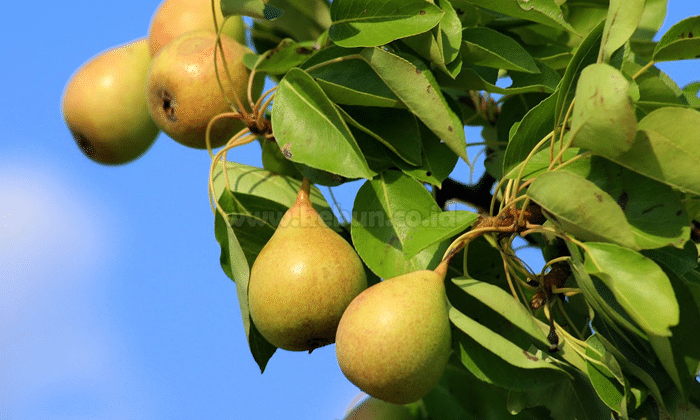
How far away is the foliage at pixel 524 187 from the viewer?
1.28 metres

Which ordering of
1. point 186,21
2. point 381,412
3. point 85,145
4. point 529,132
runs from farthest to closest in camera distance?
1. point 85,145
2. point 381,412
3. point 186,21
4. point 529,132

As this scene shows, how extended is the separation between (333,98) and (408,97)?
175 mm

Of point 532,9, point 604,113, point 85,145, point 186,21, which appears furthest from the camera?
point 85,145

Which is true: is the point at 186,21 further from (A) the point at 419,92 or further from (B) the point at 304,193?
(A) the point at 419,92

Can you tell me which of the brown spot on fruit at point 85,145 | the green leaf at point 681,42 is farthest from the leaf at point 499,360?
the brown spot on fruit at point 85,145

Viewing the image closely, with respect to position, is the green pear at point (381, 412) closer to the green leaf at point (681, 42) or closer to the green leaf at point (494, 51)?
the green leaf at point (494, 51)

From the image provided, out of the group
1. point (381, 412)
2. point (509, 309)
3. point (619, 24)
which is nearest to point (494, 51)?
point (619, 24)

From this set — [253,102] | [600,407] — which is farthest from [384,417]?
[253,102]

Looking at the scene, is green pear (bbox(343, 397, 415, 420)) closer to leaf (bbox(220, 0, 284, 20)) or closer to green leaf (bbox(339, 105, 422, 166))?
green leaf (bbox(339, 105, 422, 166))

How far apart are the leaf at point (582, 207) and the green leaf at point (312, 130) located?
353mm

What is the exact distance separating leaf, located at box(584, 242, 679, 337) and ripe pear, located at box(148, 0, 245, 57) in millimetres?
1279

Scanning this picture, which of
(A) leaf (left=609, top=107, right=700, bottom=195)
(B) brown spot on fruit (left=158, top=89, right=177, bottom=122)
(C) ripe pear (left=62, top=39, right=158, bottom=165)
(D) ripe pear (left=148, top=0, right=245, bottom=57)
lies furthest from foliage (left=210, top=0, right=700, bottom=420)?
(C) ripe pear (left=62, top=39, right=158, bottom=165)

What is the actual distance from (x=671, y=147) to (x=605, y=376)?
1.62 feet

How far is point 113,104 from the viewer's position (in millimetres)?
2318
